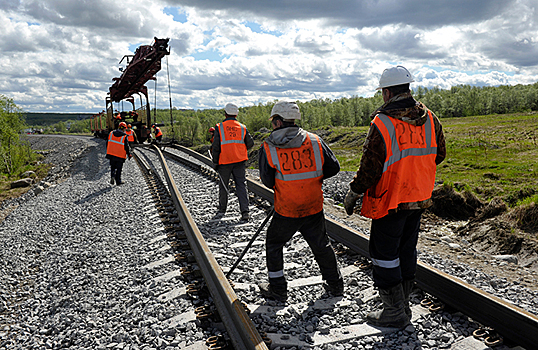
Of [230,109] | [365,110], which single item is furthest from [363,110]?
[230,109]

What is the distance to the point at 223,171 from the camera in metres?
6.95

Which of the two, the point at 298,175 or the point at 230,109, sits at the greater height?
the point at 230,109

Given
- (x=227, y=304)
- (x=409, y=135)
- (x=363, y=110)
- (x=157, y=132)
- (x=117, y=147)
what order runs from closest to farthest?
(x=409, y=135) → (x=227, y=304) → (x=117, y=147) → (x=157, y=132) → (x=363, y=110)

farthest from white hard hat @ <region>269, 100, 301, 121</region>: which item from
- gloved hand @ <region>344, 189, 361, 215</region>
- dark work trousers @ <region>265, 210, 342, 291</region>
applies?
dark work trousers @ <region>265, 210, 342, 291</region>

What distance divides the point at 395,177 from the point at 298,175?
0.96m

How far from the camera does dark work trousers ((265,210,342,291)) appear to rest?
378cm

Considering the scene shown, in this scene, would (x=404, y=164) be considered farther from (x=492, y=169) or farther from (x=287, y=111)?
(x=492, y=169)

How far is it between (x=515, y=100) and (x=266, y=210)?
108 meters

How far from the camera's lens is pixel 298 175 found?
365cm

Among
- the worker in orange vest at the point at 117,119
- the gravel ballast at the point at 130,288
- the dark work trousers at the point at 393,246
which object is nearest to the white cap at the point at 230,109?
the gravel ballast at the point at 130,288

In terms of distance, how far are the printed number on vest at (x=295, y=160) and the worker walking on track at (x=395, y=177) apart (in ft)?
1.93

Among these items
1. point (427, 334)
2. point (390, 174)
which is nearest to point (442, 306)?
point (427, 334)

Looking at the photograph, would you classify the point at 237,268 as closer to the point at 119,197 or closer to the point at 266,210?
the point at 266,210

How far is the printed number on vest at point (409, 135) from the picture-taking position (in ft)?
9.92
